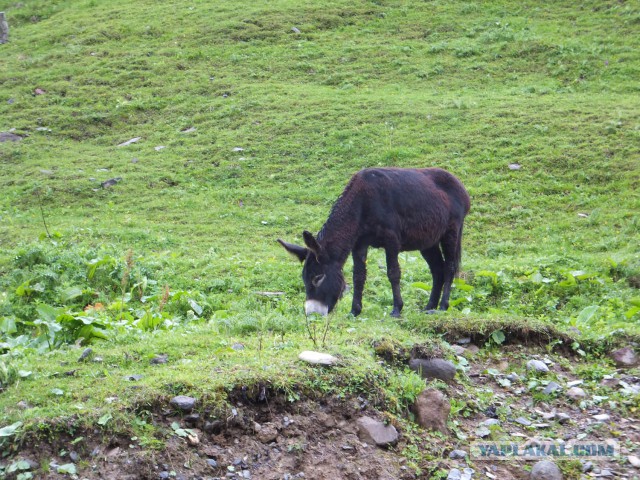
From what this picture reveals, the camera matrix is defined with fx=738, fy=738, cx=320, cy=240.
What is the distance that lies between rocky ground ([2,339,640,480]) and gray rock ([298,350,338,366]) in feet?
1.29

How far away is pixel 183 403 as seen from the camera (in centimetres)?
606

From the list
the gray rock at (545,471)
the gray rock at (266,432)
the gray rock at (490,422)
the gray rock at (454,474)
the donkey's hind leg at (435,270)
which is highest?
the gray rock at (266,432)

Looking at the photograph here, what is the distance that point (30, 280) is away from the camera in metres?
11.7

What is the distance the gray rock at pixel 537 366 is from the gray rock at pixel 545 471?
1907mm

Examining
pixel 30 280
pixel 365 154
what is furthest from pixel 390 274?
pixel 365 154

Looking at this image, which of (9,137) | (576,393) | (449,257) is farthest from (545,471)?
(9,137)

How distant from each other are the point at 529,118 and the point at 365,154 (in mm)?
4700

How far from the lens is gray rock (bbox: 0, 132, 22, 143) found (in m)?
22.6

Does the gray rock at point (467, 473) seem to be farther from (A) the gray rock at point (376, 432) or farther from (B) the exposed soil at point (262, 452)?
(A) the gray rock at point (376, 432)

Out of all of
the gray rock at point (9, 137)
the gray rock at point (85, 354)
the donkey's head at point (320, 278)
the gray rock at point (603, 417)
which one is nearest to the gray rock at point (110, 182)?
the gray rock at point (9, 137)

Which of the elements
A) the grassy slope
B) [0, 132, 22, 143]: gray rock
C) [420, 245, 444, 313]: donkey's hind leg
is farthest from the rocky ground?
[0, 132, 22, 143]: gray rock

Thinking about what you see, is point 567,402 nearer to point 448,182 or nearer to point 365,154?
point 448,182

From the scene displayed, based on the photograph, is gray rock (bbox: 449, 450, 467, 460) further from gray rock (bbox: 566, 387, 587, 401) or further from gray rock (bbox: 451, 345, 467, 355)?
gray rock (bbox: 451, 345, 467, 355)

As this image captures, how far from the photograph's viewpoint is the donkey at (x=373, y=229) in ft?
31.7
